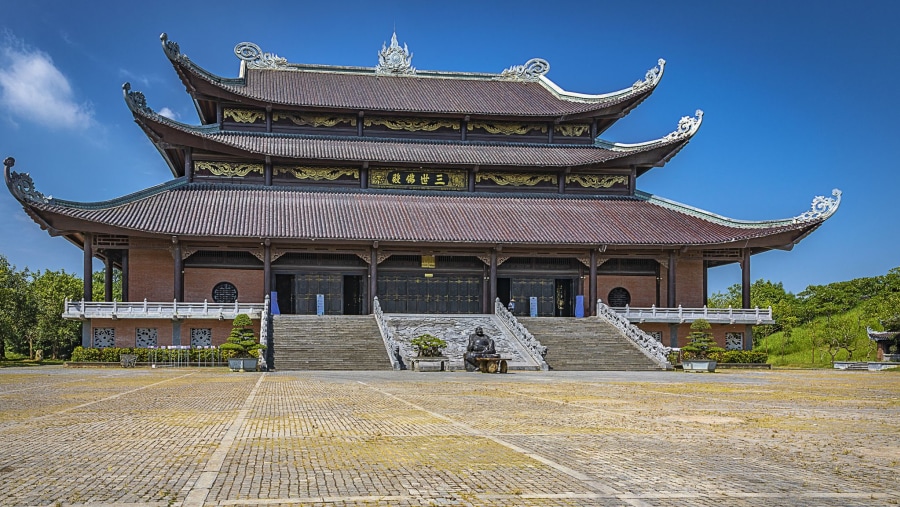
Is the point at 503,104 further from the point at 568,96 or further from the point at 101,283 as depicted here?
the point at 101,283

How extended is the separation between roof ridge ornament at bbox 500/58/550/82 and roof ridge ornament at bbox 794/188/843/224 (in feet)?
63.9

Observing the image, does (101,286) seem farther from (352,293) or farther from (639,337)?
(639,337)

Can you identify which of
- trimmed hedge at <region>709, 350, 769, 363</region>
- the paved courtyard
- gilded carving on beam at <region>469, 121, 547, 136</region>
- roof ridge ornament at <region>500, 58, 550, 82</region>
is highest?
roof ridge ornament at <region>500, 58, 550, 82</region>

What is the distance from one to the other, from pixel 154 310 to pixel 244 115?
538 inches

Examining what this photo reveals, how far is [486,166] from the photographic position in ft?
145

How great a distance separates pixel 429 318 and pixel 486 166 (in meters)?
10.4

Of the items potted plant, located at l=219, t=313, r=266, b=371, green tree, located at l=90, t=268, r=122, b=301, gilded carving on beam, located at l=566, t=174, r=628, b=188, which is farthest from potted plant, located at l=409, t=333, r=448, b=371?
green tree, located at l=90, t=268, r=122, b=301

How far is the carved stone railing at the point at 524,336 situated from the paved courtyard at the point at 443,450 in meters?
14.9

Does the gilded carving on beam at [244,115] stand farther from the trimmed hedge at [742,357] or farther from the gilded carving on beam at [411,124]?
the trimmed hedge at [742,357]

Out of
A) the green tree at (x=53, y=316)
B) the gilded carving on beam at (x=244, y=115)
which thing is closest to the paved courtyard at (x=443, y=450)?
the gilded carving on beam at (x=244, y=115)

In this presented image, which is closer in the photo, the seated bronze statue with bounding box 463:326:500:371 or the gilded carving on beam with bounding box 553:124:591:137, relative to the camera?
the seated bronze statue with bounding box 463:326:500:371

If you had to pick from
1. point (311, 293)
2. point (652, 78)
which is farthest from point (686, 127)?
point (311, 293)

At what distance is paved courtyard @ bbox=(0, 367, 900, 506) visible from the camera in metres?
6.48

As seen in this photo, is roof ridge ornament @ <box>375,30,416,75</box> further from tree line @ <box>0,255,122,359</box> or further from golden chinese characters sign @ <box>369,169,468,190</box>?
tree line @ <box>0,255,122,359</box>
